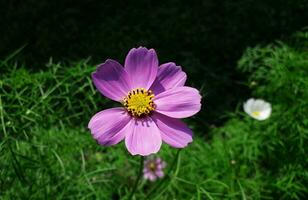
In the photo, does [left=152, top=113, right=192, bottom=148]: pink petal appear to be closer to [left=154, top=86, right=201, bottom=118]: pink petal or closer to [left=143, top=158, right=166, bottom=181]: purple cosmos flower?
[left=154, top=86, right=201, bottom=118]: pink petal

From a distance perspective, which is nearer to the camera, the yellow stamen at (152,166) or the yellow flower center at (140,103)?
the yellow flower center at (140,103)

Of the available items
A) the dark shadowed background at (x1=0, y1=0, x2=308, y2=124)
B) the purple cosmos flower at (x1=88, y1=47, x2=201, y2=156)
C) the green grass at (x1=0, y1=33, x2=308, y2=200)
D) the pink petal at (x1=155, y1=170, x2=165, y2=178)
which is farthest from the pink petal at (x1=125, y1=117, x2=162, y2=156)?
the dark shadowed background at (x1=0, y1=0, x2=308, y2=124)

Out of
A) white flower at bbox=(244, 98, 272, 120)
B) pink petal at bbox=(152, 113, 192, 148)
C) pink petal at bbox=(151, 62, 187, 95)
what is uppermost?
pink petal at bbox=(151, 62, 187, 95)

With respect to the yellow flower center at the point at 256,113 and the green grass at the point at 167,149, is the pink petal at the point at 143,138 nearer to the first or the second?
the green grass at the point at 167,149

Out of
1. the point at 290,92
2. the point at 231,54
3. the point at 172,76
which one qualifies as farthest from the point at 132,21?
the point at 172,76

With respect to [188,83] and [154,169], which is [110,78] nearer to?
[154,169]

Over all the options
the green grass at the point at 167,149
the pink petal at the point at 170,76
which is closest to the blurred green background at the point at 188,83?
the green grass at the point at 167,149
